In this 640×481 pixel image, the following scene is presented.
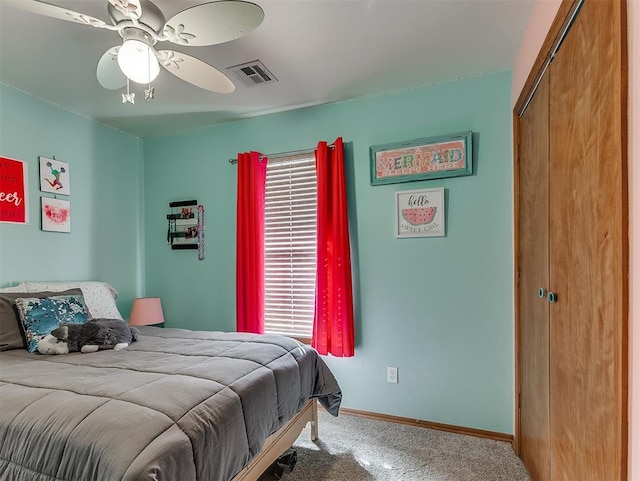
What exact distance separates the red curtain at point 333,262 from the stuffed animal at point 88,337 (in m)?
1.33

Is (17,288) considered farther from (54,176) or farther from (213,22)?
(213,22)

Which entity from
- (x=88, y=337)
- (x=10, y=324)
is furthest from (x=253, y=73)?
(x=10, y=324)

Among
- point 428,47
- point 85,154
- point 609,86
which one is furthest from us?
point 85,154

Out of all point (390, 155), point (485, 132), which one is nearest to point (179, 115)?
point (390, 155)

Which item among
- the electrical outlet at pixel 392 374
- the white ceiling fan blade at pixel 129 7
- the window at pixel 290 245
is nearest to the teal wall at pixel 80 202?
the window at pixel 290 245

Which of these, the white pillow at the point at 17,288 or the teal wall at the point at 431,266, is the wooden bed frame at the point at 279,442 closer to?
the teal wall at the point at 431,266

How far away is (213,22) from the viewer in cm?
135

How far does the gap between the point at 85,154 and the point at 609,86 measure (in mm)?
3429

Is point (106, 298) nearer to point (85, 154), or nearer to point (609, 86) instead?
point (85, 154)

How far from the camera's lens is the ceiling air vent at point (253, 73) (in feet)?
7.16

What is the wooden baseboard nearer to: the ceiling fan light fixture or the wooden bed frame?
the wooden bed frame

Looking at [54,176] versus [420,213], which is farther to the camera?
[54,176]

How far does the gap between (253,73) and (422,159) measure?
129cm

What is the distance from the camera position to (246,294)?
2.87m
